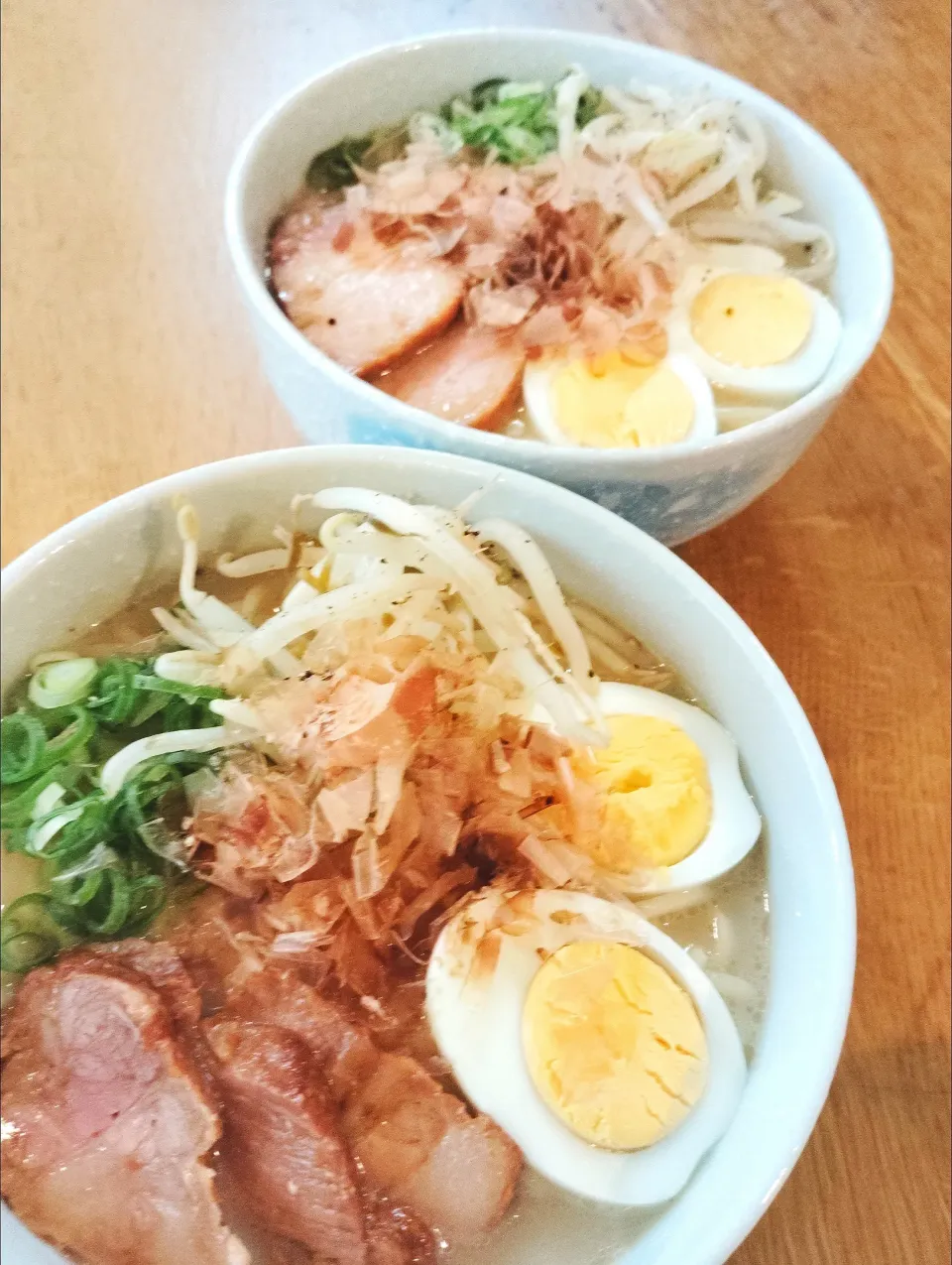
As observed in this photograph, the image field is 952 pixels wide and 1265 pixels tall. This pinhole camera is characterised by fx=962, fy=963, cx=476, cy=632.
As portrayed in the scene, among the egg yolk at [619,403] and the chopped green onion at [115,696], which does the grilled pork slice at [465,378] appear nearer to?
the egg yolk at [619,403]

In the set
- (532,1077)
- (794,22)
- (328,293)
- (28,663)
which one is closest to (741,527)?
(328,293)

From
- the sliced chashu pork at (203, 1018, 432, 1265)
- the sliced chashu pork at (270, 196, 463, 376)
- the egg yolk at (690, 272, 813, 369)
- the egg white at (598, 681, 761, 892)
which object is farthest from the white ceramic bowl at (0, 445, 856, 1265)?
the egg yolk at (690, 272, 813, 369)

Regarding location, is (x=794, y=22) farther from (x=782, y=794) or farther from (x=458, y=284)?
(x=782, y=794)

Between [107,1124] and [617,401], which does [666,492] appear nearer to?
[617,401]

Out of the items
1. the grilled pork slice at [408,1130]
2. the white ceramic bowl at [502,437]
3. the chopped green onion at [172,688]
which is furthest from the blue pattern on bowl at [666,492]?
the grilled pork slice at [408,1130]

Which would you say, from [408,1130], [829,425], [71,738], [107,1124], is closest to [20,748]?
[71,738]
